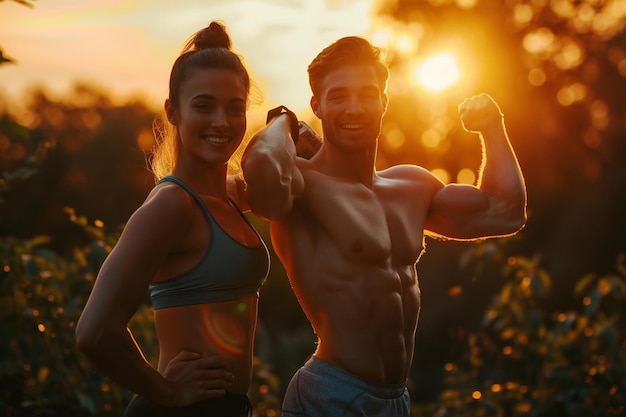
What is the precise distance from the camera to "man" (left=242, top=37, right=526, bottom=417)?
134 inches

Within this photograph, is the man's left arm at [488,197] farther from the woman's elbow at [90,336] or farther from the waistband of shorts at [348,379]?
the woman's elbow at [90,336]

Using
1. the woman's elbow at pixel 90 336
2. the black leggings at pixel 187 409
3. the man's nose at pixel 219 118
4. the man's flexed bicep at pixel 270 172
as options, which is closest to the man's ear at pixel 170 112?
the man's nose at pixel 219 118

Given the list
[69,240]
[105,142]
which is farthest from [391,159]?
[105,142]

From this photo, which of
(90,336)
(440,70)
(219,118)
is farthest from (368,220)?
(440,70)

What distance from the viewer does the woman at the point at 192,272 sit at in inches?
116

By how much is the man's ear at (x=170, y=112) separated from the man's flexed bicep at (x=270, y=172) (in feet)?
0.96

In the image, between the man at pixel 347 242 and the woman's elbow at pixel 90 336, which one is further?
the man at pixel 347 242

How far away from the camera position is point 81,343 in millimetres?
2906

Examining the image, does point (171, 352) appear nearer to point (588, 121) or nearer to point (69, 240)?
point (588, 121)

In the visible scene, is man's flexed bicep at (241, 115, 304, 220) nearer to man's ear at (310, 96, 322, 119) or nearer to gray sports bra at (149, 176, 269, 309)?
gray sports bra at (149, 176, 269, 309)

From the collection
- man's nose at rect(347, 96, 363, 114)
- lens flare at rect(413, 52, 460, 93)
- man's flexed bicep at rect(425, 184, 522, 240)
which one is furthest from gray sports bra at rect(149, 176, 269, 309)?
lens flare at rect(413, 52, 460, 93)

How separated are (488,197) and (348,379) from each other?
96cm

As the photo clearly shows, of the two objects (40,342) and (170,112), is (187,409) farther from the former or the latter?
(40,342)

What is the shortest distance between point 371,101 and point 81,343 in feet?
4.30
